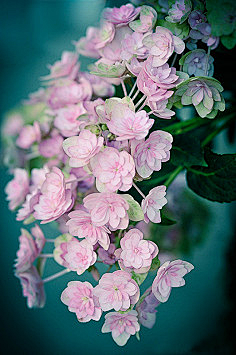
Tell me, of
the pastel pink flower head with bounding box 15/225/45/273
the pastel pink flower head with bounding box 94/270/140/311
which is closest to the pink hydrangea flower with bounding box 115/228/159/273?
the pastel pink flower head with bounding box 94/270/140/311

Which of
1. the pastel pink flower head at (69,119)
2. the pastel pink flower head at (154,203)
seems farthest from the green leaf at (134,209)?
the pastel pink flower head at (69,119)

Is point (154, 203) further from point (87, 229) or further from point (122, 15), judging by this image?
point (122, 15)

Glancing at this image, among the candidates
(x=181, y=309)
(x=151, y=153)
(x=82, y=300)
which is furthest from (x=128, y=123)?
(x=181, y=309)

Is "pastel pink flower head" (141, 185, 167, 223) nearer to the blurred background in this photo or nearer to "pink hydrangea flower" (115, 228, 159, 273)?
"pink hydrangea flower" (115, 228, 159, 273)

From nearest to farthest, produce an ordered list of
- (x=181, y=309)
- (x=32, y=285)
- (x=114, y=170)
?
(x=114, y=170) → (x=32, y=285) → (x=181, y=309)

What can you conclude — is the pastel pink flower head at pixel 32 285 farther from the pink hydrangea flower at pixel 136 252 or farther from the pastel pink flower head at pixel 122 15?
the pastel pink flower head at pixel 122 15

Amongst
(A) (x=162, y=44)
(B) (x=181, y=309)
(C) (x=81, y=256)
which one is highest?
(A) (x=162, y=44)
